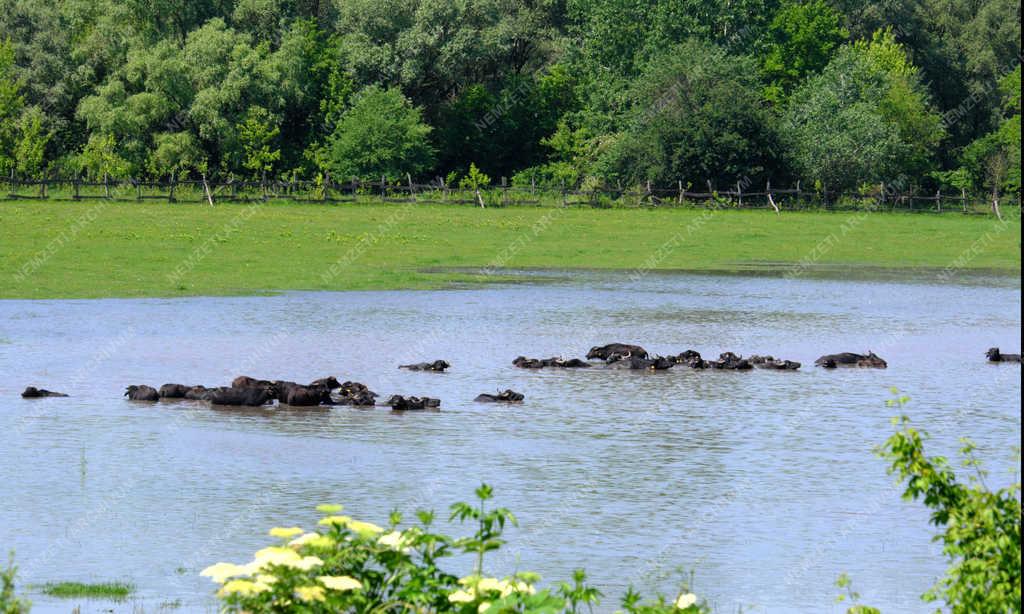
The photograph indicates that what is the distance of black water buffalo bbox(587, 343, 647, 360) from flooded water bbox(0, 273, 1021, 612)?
753mm

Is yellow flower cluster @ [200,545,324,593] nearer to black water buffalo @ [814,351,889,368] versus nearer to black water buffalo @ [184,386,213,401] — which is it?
black water buffalo @ [184,386,213,401]

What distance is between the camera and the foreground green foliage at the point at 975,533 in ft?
21.8

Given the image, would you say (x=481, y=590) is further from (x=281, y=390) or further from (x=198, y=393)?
(x=198, y=393)

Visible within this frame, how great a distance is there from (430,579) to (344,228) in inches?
2015

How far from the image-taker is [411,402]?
61.8 feet

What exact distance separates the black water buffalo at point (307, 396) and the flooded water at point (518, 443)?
302mm

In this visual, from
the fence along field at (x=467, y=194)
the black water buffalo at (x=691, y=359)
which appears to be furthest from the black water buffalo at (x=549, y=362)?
the fence along field at (x=467, y=194)

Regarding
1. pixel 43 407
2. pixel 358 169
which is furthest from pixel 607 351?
pixel 358 169

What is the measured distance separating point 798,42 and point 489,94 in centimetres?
1883

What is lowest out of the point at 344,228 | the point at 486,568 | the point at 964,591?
the point at 486,568

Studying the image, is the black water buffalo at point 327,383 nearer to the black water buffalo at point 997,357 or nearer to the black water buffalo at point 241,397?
the black water buffalo at point 241,397

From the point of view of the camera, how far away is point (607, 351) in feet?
78.6

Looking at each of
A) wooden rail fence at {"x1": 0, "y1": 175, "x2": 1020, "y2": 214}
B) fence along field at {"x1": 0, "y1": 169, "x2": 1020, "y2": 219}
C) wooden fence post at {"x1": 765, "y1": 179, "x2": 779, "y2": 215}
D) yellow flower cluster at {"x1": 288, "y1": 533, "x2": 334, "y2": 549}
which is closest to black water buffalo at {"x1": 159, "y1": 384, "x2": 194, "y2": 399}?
yellow flower cluster at {"x1": 288, "y1": 533, "x2": 334, "y2": 549}

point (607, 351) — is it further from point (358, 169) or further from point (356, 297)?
point (358, 169)
